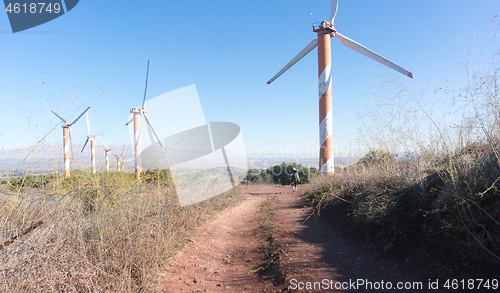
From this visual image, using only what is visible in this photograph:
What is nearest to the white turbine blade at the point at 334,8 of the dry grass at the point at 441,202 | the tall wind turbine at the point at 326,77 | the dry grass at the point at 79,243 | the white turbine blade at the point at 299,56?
the tall wind turbine at the point at 326,77

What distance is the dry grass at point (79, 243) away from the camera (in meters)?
2.65

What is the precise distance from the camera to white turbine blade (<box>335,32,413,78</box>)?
10673mm

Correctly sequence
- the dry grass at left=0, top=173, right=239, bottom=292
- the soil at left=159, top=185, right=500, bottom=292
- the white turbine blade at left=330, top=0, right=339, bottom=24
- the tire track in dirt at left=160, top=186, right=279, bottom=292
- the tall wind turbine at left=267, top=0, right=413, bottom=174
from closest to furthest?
the dry grass at left=0, top=173, right=239, bottom=292 < the soil at left=159, top=185, right=500, bottom=292 < the tire track in dirt at left=160, top=186, right=279, bottom=292 < the tall wind turbine at left=267, top=0, right=413, bottom=174 < the white turbine blade at left=330, top=0, right=339, bottom=24

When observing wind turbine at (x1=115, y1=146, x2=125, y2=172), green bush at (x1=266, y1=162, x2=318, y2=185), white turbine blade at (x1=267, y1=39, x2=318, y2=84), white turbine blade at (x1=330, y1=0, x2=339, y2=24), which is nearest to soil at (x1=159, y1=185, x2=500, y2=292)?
wind turbine at (x1=115, y1=146, x2=125, y2=172)

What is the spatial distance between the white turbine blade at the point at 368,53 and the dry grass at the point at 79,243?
10.0m

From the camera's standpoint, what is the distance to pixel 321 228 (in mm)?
6668

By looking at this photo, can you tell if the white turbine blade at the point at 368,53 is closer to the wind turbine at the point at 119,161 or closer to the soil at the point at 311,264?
the soil at the point at 311,264

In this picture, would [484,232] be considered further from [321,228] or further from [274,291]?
[321,228]

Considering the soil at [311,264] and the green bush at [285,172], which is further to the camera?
the green bush at [285,172]

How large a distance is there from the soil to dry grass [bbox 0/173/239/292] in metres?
0.60

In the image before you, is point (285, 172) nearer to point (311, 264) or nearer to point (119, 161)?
point (119, 161)

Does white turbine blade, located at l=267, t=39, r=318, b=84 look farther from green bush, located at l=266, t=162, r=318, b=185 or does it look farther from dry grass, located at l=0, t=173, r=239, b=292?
green bush, located at l=266, t=162, r=318, b=185

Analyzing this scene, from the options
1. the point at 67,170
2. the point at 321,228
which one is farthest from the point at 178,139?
the point at 321,228

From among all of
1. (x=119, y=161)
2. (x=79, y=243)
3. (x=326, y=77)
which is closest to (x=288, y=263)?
(x=79, y=243)
